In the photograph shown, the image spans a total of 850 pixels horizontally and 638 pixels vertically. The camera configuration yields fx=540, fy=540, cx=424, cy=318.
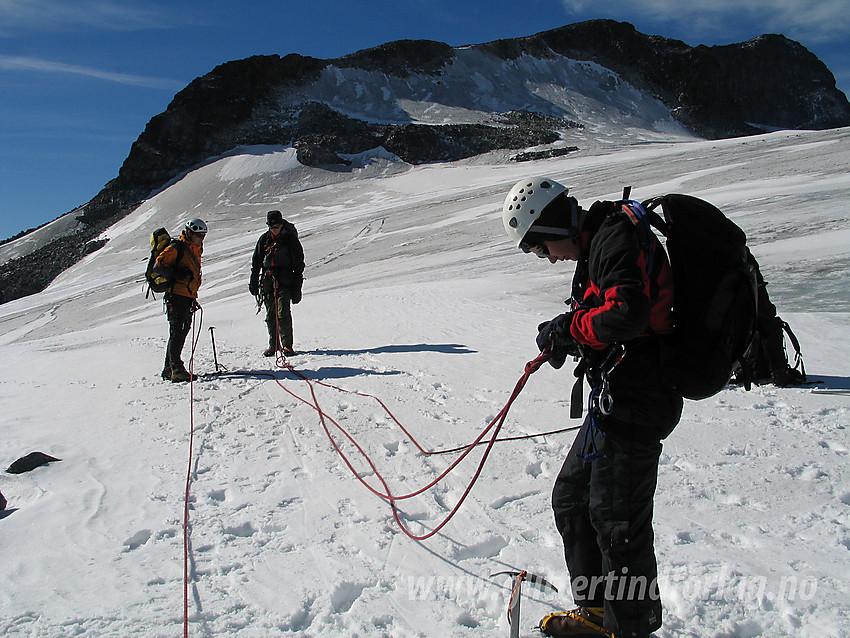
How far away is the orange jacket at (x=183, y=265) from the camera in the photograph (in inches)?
256

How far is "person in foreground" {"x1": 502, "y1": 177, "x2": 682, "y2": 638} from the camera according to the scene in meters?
1.95

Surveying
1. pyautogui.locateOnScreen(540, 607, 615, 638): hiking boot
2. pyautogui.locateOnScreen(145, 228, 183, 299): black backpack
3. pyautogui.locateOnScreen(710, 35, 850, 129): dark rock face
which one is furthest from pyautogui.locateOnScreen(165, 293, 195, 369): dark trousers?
pyautogui.locateOnScreen(710, 35, 850, 129): dark rock face

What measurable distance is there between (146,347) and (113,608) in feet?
23.0

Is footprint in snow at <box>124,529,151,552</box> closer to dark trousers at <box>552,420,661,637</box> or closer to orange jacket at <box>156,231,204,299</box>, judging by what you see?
dark trousers at <box>552,420,661,637</box>

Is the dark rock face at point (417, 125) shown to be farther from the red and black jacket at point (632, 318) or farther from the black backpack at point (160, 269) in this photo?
the red and black jacket at point (632, 318)

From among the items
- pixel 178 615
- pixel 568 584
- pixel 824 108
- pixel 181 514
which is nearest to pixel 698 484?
pixel 568 584

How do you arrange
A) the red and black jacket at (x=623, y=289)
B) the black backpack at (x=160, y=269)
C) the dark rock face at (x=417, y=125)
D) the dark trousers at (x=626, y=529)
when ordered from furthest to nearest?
the dark rock face at (x=417, y=125), the black backpack at (x=160, y=269), the dark trousers at (x=626, y=529), the red and black jacket at (x=623, y=289)

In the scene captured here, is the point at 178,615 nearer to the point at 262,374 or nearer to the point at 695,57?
the point at 262,374

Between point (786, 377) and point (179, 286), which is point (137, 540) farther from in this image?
point (786, 377)

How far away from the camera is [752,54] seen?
86.7m

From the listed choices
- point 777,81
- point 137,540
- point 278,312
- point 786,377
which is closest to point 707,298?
point 137,540

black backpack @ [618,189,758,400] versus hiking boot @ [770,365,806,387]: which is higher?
black backpack @ [618,189,758,400]

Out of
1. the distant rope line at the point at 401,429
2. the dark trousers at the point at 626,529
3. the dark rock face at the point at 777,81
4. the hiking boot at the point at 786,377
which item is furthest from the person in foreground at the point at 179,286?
the dark rock face at the point at 777,81

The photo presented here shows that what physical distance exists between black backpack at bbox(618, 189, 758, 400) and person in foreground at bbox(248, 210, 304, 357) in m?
6.43
